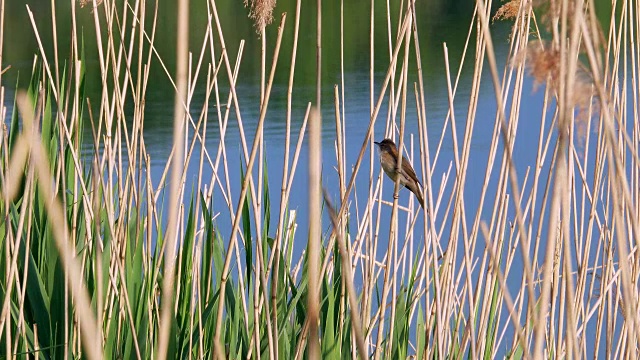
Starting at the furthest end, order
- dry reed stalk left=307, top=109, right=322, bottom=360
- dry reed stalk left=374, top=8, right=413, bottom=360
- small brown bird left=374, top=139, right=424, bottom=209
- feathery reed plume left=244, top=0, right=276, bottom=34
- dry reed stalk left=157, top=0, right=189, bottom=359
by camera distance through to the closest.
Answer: small brown bird left=374, top=139, right=424, bottom=209
dry reed stalk left=374, top=8, right=413, bottom=360
feathery reed plume left=244, top=0, right=276, bottom=34
dry reed stalk left=157, top=0, right=189, bottom=359
dry reed stalk left=307, top=109, right=322, bottom=360

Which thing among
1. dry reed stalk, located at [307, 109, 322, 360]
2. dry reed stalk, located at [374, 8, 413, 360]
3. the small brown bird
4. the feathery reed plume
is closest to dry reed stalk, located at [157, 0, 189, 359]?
dry reed stalk, located at [307, 109, 322, 360]

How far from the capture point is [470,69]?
12.1m

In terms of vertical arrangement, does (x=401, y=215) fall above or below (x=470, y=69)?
below

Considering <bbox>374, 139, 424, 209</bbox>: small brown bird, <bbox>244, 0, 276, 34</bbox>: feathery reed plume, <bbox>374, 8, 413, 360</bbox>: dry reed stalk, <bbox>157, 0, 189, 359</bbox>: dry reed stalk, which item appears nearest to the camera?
<bbox>157, 0, 189, 359</bbox>: dry reed stalk

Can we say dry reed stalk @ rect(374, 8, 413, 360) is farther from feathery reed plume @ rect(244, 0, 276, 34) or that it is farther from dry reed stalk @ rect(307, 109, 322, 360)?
dry reed stalk @ rect(307, 109, 322, 360)

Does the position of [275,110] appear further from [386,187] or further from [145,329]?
[145,329]

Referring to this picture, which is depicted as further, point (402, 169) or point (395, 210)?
point (402, 169)

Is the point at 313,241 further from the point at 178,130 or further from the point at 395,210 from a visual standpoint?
the point at 395,210

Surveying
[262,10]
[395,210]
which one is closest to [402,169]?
[395,210]

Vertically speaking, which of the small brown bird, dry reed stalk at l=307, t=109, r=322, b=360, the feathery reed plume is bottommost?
the small brown bird

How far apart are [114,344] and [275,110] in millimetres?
9645

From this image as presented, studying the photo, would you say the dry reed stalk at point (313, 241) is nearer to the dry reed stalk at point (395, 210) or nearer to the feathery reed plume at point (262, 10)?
the feathery reed plume at point (262, 10)

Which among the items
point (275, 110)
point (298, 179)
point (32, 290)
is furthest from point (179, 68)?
point (275, 110)

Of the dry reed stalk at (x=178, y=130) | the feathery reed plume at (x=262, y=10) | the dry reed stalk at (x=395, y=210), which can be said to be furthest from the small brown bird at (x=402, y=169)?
the dry reed stalk at (x=178, y=130)
